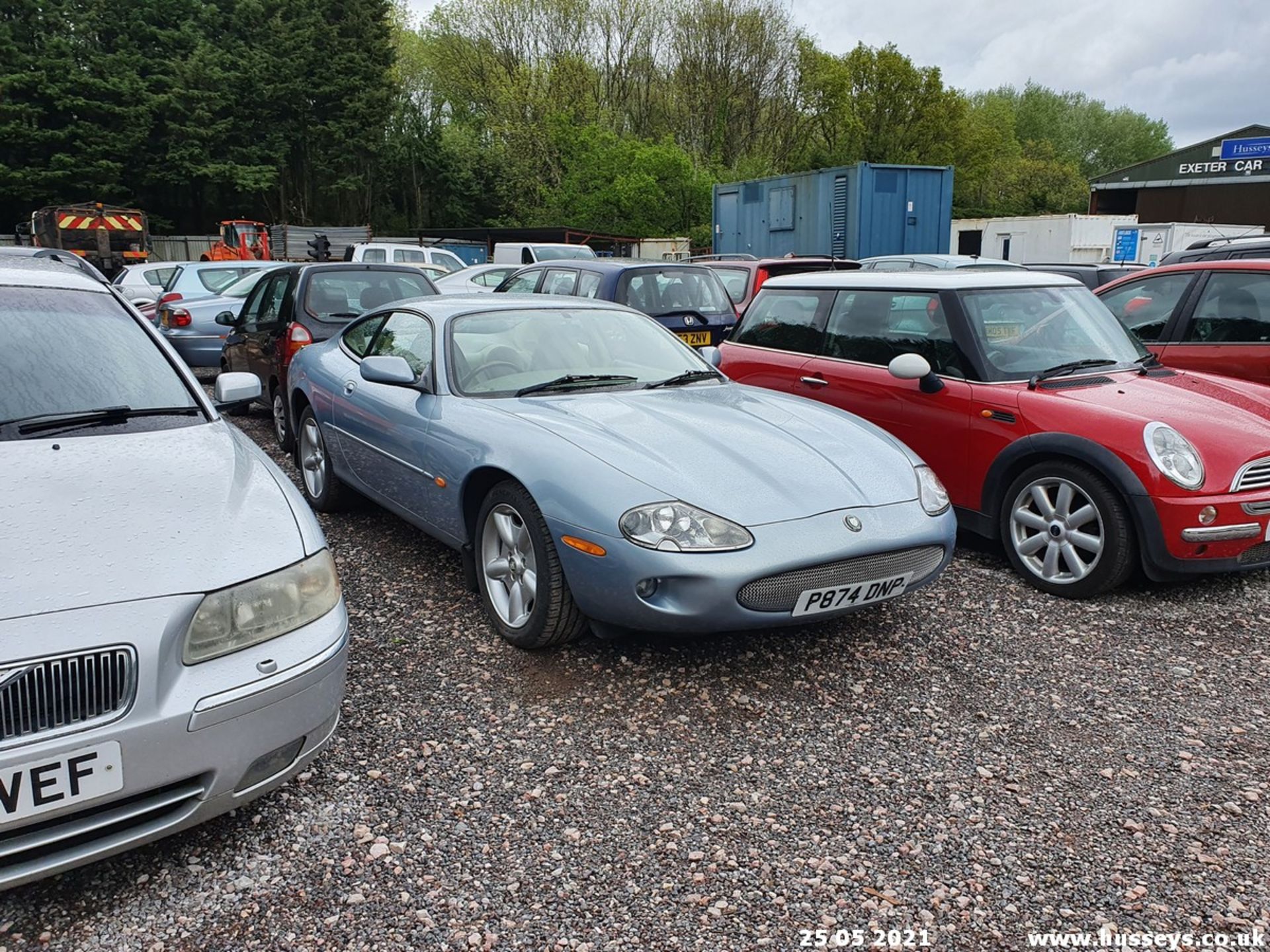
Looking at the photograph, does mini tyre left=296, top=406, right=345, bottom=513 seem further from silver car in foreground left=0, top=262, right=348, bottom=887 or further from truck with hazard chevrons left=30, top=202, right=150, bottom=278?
truck with hazard chevrons left=30, top=202, right=150, bottom=278

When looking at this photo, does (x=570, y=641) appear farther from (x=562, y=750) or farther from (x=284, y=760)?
(x=284, y=760)

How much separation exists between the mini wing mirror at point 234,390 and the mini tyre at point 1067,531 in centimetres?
366

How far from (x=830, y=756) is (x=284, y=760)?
5.58ft

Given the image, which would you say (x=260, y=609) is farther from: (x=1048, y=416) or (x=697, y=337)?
(x=697, y=337)

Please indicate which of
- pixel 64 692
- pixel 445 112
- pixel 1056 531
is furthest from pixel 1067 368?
pixel 445 112

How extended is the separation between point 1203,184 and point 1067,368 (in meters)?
36.9

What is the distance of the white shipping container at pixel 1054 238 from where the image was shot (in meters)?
26.2

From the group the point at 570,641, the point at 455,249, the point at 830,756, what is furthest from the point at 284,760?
the point at 455,249

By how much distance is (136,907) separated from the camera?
7.48ft

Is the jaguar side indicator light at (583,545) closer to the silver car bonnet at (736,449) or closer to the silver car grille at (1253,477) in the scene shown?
the silver car bonnet at (736,449)

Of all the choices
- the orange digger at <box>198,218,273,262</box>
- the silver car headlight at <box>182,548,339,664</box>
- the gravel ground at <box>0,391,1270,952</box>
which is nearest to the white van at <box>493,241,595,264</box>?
the orange digger at <box>198,218,273,262</box>

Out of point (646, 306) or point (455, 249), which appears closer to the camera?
point (646, 306)

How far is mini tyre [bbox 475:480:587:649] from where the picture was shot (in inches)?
137

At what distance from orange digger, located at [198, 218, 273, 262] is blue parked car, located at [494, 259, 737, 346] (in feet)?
66.3
